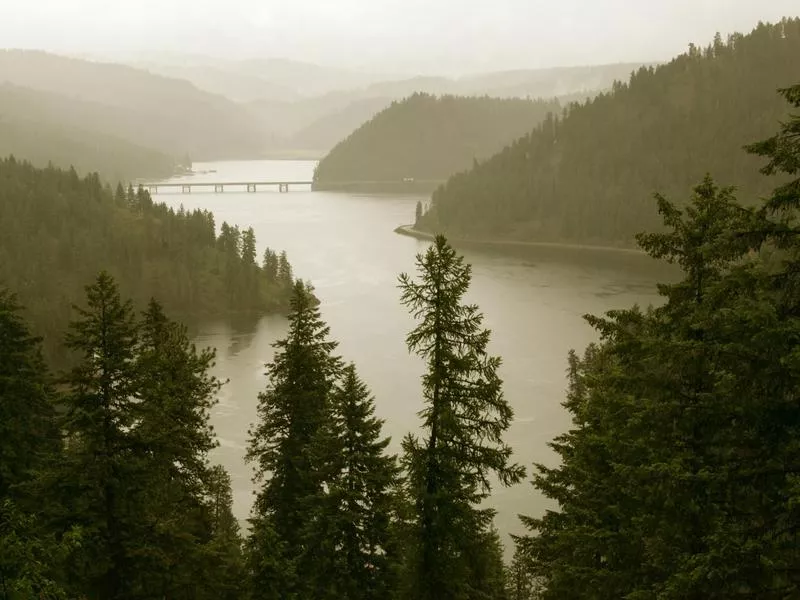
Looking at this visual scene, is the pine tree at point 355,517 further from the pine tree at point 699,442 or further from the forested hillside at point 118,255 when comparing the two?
the forested hillside at point 118,255

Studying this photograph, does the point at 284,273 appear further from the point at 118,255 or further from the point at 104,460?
the point at 104,460

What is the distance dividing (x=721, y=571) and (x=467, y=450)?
8006 millimetres

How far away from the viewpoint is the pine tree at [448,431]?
59.2 ft

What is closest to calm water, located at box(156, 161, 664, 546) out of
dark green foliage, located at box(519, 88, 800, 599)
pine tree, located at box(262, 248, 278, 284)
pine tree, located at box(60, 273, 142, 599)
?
pine tree, located at box(262, 248, 278, 284)

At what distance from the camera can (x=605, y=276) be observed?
160 meters

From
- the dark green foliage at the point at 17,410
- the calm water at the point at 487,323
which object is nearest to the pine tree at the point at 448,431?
the dark green foliage at the point at 17,410

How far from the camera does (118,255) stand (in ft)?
462

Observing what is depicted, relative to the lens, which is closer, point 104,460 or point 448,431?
point 104,460

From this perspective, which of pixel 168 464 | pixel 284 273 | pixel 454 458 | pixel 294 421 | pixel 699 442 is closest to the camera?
pixel 699 442

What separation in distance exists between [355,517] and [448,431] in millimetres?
5218

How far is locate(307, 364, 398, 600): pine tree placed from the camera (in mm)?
21953

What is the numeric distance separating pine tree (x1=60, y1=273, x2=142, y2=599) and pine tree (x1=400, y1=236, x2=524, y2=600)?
711 centimetres

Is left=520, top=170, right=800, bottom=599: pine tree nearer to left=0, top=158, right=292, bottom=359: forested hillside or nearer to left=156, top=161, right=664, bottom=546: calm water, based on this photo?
left=156, top=161, right=664, bottom=546: calm water

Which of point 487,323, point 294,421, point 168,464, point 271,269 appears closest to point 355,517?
point 168,464
